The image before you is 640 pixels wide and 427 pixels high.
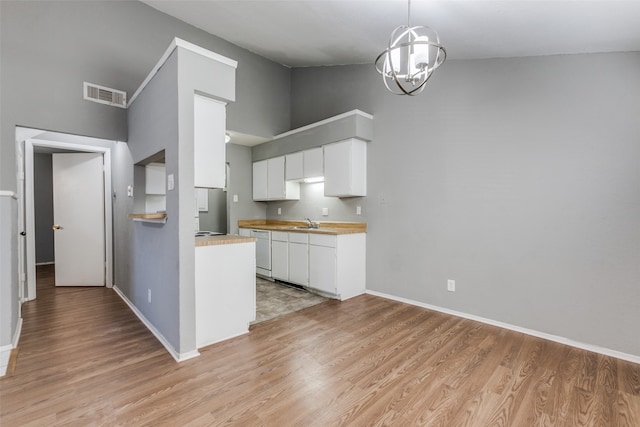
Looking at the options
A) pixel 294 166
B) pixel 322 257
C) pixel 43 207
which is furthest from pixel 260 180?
pixel 43 207

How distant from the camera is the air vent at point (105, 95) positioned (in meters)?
3.30

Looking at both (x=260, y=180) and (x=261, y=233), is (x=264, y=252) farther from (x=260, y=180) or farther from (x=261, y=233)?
(x=260, y=180)

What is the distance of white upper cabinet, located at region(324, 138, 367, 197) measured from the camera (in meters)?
3.97

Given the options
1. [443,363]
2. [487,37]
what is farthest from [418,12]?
[443,363]

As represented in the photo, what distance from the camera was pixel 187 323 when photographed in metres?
2.39

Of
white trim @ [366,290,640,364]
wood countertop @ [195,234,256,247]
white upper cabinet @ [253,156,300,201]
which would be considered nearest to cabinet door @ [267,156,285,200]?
white upper cabinet @ [253,156,300,201]

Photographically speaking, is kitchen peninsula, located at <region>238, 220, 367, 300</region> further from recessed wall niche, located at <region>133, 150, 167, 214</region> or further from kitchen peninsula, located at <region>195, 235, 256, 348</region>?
recessed wall niche, located at <region>133, 150, 167, 214</region>

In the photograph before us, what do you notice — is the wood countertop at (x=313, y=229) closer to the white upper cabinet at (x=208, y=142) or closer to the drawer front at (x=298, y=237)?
the drawer front at (x=298, y=237)

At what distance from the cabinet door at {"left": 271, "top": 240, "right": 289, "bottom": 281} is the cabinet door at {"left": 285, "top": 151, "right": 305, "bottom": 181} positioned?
107 centimetres

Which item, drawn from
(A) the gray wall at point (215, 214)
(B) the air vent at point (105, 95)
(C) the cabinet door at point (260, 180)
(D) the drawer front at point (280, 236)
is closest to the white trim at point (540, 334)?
(D) the drawer front at point (280, 236)

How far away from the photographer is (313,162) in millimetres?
4410

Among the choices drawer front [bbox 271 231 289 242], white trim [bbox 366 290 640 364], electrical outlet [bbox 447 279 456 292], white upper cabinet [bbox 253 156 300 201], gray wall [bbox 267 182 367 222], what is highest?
white upper cabinet [bbox 253 156 300 201]

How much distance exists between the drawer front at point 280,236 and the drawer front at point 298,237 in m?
0.09

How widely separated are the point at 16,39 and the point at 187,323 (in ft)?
10.5
